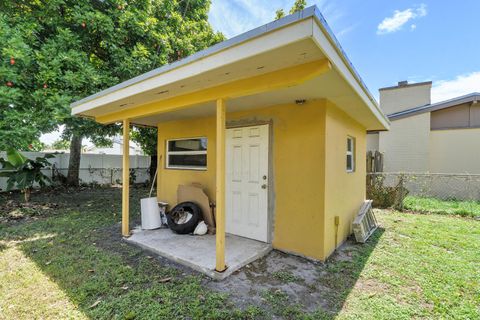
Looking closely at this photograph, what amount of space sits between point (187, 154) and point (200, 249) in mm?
2533

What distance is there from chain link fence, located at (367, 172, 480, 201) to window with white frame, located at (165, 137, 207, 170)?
6.09 meters

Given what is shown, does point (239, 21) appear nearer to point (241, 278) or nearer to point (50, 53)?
point (50, 53)

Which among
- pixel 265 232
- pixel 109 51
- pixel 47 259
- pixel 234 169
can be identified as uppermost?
pixel 109 51

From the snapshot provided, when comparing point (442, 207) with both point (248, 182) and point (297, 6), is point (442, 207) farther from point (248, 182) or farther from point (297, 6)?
point (297, 6)

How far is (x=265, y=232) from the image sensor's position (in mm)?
4316

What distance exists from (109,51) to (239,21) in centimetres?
596

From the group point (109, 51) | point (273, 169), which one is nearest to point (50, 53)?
point (109, 51)

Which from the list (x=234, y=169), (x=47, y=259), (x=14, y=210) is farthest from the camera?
(x=14, y=210)

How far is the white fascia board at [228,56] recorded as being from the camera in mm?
1859

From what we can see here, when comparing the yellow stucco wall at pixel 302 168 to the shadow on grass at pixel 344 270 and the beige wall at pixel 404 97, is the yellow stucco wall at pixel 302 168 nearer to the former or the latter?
the shadow on grass at pixel 344 270

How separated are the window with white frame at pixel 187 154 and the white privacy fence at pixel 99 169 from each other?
800 cm

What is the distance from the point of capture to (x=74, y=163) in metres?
10.7

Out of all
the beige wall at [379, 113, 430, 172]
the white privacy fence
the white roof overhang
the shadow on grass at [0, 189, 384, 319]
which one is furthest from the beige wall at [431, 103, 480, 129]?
the white privacy fence

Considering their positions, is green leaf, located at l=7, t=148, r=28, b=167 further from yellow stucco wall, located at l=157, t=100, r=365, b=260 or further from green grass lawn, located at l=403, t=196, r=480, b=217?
green grass lawn, located at l=403, t=196, r=480, b=217
